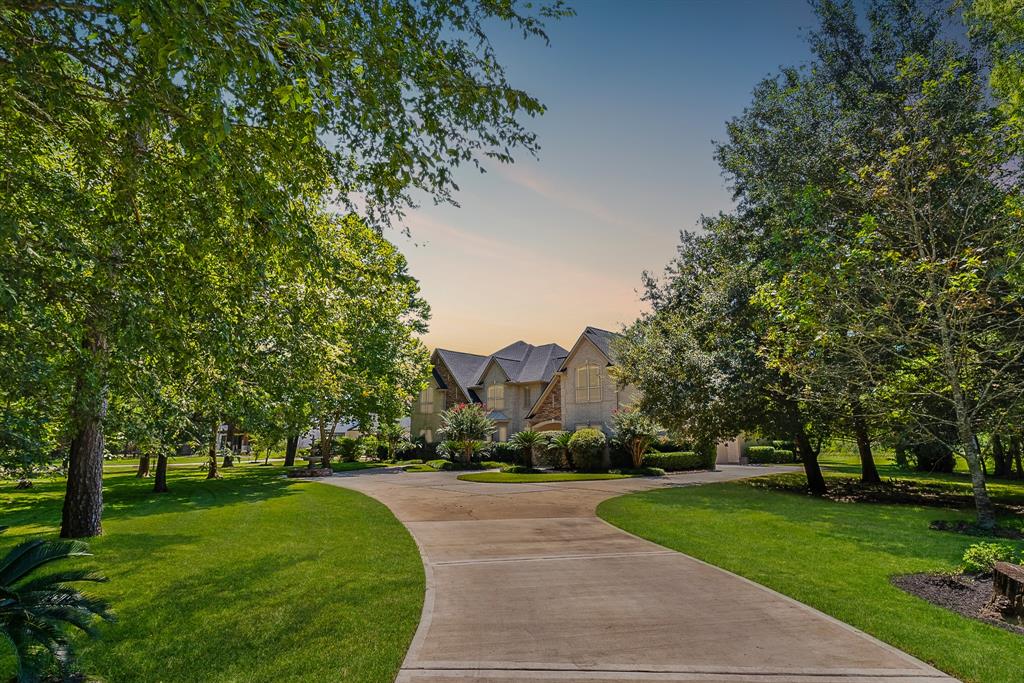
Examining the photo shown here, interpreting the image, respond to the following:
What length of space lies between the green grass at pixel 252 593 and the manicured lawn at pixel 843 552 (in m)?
4.71

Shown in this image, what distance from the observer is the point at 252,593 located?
6.53 meters

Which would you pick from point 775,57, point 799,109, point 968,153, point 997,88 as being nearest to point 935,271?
point 968,153

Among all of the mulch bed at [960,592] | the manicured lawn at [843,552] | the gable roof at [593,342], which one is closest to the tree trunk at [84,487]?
the manicured lawn at [843,552]

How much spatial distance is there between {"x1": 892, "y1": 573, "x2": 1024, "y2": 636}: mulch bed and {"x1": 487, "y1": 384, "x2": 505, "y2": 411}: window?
3151cm

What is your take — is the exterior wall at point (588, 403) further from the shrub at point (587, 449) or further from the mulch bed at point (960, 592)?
the mulch bed at point (960, 592)

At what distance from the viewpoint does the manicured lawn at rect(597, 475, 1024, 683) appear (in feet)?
16.4

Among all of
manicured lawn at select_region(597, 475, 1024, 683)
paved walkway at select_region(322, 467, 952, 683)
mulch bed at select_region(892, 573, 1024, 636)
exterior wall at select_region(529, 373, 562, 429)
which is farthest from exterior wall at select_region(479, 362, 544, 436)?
mulch bed at select_region(892, 573, 1024, 636)

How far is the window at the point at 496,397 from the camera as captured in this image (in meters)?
38.4

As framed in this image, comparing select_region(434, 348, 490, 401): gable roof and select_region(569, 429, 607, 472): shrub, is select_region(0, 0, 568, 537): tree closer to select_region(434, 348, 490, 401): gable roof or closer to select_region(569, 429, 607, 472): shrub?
select_region(569, 429, 607, 472): shrub

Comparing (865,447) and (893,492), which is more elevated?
(865,447)

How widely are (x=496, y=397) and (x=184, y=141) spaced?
113 feet

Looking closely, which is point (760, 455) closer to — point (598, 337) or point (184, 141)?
point (598, 337)

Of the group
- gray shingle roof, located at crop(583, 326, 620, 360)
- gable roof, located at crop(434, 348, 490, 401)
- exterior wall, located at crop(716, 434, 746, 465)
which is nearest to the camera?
gray shingle roof, located at crop(583, 326, 620, 360)

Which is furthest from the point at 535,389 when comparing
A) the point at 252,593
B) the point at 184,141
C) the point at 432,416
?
the point at 184,141
